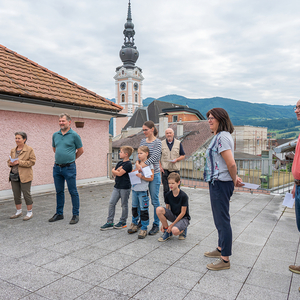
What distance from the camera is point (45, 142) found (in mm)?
8281

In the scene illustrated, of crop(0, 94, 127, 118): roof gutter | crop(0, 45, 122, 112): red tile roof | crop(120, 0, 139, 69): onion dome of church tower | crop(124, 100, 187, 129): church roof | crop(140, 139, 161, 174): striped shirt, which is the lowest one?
crop(140, 139, 161, 174): striped shirt

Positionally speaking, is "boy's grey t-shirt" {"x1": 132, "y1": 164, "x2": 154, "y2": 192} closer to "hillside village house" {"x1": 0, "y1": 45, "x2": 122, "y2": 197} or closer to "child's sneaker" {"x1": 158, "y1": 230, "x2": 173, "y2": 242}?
"child's sneaker" {"x1": 158, "y1": 230, "x2": 173, "y2": 242}

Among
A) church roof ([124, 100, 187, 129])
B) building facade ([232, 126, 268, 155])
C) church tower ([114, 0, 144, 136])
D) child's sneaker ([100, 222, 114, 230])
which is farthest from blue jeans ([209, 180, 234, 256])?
church tower ([114, 0, 144, 136])

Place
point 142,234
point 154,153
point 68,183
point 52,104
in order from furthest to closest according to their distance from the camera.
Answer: point 52,104, point 68,183, point 154,153, point 142,234

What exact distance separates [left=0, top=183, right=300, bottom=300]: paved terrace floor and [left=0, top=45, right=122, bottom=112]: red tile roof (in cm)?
372

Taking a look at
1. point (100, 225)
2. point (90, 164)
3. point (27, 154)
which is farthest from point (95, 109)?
point (100, 225)

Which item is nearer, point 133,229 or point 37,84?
point 133,229

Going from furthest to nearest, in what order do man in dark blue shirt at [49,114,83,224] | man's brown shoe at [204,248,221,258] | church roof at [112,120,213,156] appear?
1. church roof at [112,120,213,156]
2. man in dark blue shirt at [49,114,83,224]
3. man's brown shoe at [204,248,221,258]

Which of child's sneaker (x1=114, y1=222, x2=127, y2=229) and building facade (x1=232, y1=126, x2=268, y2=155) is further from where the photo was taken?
building facade (x1=232, y1=126, x2=268, y2=155)

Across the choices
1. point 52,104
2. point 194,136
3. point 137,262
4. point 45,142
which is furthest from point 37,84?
point 194,136

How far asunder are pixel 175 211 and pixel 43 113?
19.2 ft

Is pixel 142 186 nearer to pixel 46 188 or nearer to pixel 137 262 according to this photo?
pixel 137 262

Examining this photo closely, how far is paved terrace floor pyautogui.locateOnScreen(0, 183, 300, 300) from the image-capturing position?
2.68 m

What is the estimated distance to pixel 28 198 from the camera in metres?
5.16
